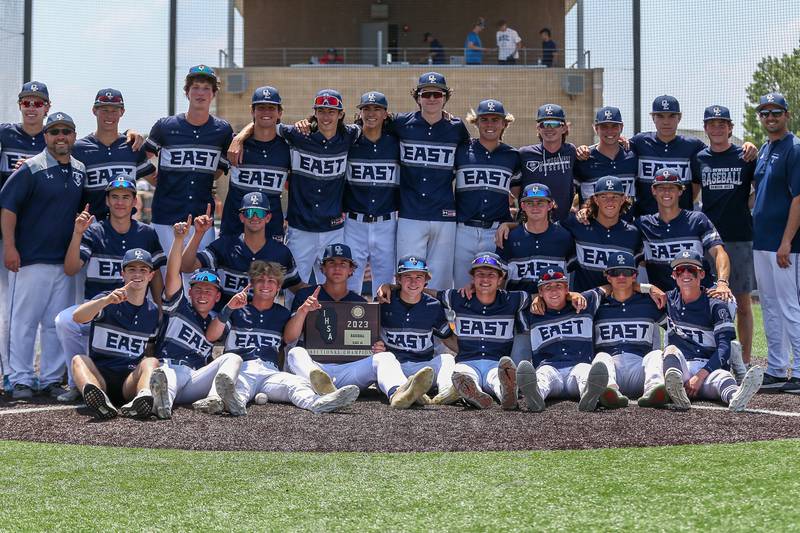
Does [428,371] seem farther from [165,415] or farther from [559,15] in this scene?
[559,15]

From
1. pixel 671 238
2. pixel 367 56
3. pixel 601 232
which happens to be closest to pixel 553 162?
pixel 601 232

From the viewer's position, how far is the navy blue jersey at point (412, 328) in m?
7.13

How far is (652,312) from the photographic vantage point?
7016 millimetres

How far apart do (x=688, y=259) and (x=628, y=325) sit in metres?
0.65

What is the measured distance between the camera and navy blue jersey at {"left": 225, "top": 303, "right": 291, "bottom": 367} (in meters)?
6.88

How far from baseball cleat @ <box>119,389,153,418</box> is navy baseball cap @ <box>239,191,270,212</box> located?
180 centimetres

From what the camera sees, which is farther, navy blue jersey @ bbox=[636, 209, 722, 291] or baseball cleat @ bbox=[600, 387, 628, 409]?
navy blue jersey @ bbox=[636, 209, 722, 291]

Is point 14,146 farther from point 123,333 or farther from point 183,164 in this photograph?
point 123,333

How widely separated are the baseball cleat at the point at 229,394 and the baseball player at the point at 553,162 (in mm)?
3164

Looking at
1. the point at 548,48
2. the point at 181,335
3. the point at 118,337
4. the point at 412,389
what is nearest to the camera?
the point at 412,389

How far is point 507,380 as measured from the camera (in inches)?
242

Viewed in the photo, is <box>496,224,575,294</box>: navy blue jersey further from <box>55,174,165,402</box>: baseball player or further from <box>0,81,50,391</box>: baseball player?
<box>0,81,50,391</box>: baseball player

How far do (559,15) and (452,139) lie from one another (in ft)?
45.5

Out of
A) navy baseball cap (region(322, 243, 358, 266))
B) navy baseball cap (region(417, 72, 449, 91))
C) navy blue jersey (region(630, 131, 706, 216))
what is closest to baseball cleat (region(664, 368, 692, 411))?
navy blue jersey (region(630, 131, 706, 216))
